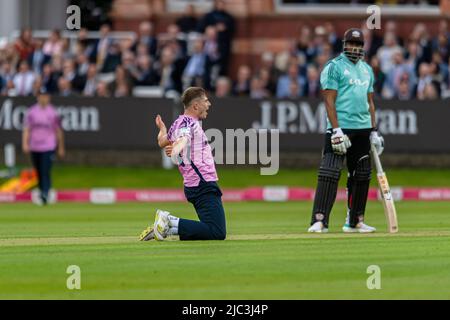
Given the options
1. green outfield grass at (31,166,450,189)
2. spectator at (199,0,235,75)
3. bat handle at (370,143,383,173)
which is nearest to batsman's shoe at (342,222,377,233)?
bat handle at (370,143,383,173)

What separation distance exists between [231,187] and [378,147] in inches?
484

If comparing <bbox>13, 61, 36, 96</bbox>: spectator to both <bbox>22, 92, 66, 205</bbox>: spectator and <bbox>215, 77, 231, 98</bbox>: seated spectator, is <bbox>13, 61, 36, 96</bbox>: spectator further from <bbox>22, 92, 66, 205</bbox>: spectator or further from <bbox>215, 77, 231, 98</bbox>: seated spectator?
<bbox>215, 77, 231, 98</bbox>: seated spectator

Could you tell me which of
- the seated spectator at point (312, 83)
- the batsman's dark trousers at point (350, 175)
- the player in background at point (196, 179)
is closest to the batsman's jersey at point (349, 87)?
the batsman's dark trousers at point (350, 175)

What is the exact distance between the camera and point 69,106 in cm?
2947

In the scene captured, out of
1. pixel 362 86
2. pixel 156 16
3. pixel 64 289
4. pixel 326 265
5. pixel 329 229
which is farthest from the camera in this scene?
pixel 156 16

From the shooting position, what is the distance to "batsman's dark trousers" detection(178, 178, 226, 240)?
1430 cm

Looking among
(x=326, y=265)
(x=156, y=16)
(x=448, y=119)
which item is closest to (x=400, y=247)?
(x=326, y=265)

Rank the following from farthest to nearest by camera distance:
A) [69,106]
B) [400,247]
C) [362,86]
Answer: [69,106] → [362,86] → [400,247]

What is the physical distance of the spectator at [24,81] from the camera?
1184 inches

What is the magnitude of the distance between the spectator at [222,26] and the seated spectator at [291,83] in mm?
2113

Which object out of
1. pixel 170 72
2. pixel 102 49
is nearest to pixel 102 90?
pixel 170 72

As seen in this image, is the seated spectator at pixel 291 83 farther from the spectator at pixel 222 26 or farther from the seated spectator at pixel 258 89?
the spectator at pixel 222 26

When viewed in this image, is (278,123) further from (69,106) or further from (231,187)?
(69,106)

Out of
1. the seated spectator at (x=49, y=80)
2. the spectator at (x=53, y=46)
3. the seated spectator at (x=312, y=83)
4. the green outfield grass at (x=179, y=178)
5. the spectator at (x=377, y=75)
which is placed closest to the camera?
the spectator at (x=377, y=75)
